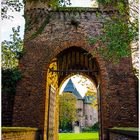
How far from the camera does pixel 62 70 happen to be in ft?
42.8

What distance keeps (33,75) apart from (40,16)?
111 inches

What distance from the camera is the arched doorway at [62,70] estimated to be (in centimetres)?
1291

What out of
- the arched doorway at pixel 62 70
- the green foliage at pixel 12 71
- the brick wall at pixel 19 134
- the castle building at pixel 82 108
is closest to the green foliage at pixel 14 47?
the green foliage at pixel 12 71

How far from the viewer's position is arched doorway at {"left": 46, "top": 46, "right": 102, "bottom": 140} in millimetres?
12906

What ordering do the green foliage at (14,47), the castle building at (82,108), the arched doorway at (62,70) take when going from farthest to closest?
1. the castle building at (82,108)
2. the arched doorway at (62,70)
3. the green foliage at (14,47)

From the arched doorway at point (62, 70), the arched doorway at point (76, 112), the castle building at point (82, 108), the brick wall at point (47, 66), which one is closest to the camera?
the brick wall at point (47, 66)

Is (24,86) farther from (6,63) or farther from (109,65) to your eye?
(109,65)

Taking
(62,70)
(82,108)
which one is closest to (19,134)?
(62,70)

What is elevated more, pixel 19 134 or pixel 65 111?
pixel 19 134

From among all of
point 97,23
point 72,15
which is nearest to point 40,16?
point 72,15

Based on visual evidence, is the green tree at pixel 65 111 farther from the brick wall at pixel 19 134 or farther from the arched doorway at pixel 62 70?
the brick wall at pixel 19 134

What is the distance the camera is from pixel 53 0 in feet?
24.7

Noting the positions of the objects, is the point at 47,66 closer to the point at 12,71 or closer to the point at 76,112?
the point at 12,71

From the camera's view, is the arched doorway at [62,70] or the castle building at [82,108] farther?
the castle building at [82,108]
